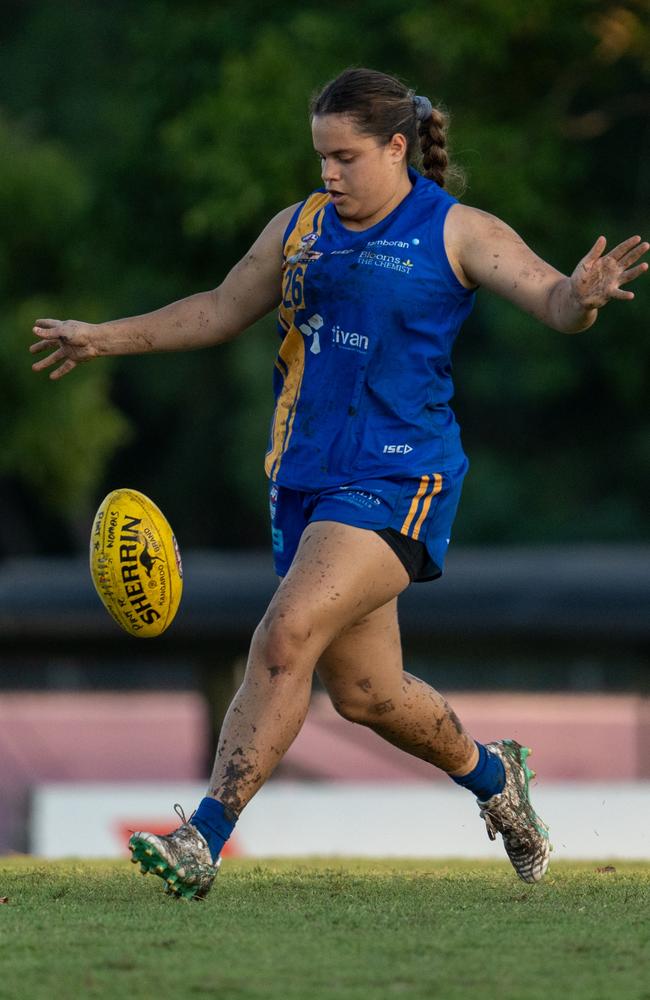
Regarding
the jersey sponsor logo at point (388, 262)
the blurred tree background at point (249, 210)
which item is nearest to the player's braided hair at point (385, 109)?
the jersey sponsor logo at point (388, 262)

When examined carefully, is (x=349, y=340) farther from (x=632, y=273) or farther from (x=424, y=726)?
(x=424, y=726)

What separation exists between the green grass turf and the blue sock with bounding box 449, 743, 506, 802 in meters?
0.29

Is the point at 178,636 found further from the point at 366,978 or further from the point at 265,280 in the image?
the point at 366,978

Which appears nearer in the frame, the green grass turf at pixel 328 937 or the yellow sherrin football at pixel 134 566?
the green grass turf at pixel 328 937

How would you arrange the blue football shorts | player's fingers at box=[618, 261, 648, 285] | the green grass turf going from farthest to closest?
the blue football shorts
player's fingers at box=[618, 261, 648, 285]
the green grass turf

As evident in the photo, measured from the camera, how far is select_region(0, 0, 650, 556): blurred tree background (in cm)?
1366

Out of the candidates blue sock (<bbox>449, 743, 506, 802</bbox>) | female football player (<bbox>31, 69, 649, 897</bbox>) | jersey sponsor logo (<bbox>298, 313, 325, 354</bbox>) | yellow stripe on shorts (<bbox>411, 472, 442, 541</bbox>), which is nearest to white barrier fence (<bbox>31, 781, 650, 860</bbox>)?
blue sock (<bbox>449, 743, 506, 802</bbox>)

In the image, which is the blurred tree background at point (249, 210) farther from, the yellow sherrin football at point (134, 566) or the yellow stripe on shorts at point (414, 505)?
the yellow stripe on shorts at point (414, 505)

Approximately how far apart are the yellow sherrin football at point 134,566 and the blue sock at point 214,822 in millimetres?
792

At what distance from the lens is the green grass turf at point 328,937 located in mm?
3816

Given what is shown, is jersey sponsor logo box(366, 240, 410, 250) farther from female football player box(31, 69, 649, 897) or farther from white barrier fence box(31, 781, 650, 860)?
white barrier fence box(31, 781, 650, 860)

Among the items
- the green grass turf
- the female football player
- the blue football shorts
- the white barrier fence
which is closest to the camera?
the green grass turf

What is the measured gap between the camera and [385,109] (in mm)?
5355

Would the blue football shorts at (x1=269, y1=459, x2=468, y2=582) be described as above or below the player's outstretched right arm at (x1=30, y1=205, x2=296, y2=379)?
below
